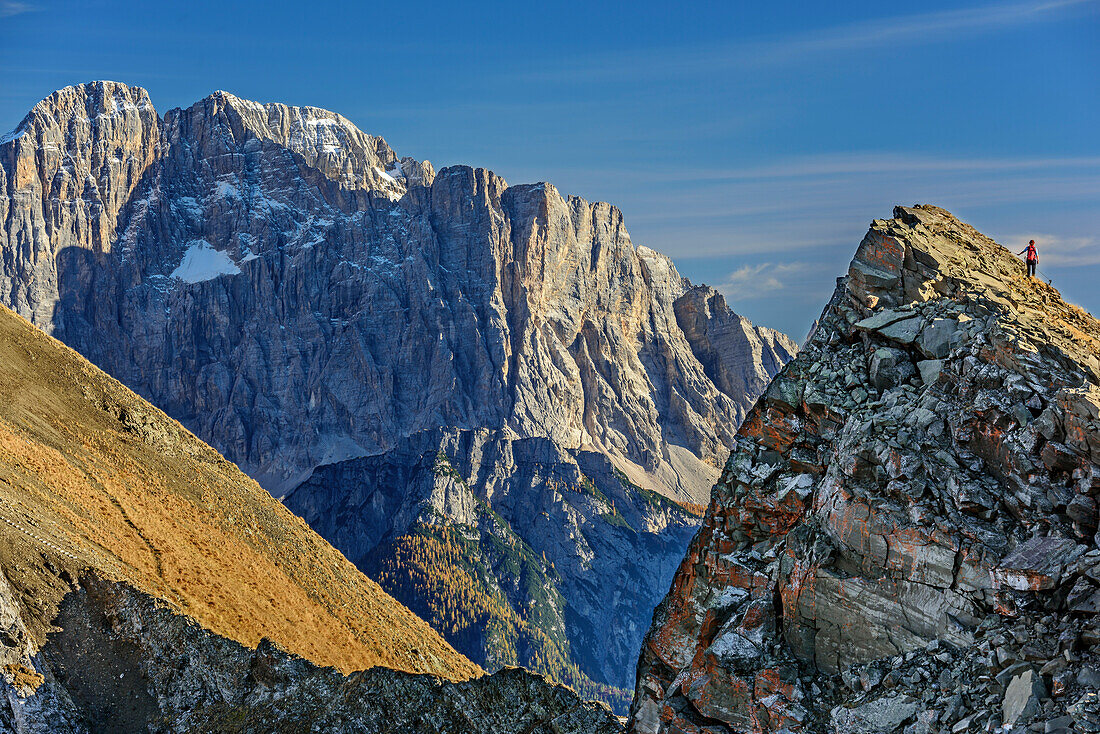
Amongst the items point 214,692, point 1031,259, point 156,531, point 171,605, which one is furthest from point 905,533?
point 156,531

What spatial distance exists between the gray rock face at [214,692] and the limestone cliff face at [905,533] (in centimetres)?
2009

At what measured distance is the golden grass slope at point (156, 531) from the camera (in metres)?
61.0

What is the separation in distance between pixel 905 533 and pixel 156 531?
61.3 meters

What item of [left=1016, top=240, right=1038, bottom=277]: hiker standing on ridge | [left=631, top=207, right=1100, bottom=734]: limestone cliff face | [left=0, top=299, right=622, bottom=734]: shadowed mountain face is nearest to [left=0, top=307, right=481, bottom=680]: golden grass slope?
[left=0, top=299, right=622, bottom=734]: shadowed mountain face

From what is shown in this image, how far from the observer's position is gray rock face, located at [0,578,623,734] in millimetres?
50188

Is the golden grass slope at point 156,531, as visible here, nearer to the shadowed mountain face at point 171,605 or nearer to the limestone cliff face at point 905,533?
the shadowed mountain face at point 171,605

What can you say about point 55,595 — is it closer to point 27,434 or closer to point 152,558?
point 152,558

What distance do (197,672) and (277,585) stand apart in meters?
→ 20.8

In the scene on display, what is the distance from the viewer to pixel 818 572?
2748cm

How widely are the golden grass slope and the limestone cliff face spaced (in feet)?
138

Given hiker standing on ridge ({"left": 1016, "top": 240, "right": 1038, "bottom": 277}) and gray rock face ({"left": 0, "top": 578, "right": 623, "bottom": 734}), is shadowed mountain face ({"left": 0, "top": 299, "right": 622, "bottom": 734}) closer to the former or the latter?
gray rock face ({"left": 0, "top": 578, "right": 623, "bottom": 734})

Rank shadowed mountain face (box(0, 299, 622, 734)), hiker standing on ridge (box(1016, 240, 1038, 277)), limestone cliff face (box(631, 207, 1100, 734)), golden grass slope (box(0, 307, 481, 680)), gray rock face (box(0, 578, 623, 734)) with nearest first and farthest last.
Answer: limestone cliff face (box(631, 207, 1100, 734)) → hiker standing on ridge (box(1016, 240, 1038, 277)) → gray rock face (box(0, 578, 623, 734)) → shadowed mountain face (box(0, 299, 622, 734)) → golden grass slope (box(0, 307, 481, 680))

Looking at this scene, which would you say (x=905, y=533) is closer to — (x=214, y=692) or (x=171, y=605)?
(x=214, y=692)

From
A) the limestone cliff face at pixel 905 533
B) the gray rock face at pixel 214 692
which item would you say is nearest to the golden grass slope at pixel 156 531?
the gray rock face at pixel 214 692
